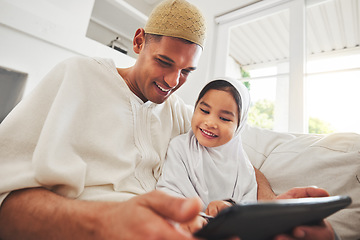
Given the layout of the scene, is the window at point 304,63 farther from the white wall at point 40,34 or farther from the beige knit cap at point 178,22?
the white wall at point 40,34

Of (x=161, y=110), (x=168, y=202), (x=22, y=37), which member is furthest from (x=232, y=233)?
(x=22, y=37)

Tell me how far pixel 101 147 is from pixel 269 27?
256 centimetres

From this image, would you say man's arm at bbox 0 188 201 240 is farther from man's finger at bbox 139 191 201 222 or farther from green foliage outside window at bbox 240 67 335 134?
green foliage outside window at bbox 240 67 335 134

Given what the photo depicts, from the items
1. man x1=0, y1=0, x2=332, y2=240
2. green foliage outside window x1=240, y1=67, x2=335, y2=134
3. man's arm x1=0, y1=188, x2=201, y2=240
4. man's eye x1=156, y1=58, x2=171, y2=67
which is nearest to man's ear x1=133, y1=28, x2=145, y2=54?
man x1=0, y1=0, x2=332, y2=240

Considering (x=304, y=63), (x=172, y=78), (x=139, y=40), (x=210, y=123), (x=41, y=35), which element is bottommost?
(x=210, y=123)

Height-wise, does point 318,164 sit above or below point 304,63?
below

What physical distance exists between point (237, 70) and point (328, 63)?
1.05m

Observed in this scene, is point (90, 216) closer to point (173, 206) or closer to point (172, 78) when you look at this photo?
point (173, 206)

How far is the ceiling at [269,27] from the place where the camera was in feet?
6.79

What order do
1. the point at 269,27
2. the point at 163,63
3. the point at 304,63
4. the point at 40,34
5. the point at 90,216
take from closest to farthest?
the point at 90,216 → the point at 163,63 → the point at 40,34 → the point at 304,63 → the point at 269,27

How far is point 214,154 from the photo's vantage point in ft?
3.43

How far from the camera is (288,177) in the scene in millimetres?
958

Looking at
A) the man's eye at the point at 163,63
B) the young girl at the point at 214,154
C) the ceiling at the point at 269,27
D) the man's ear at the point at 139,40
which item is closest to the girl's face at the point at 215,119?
the young girl at the point at 214,154

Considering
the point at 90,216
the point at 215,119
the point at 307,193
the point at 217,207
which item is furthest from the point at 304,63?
the point at 90,216
